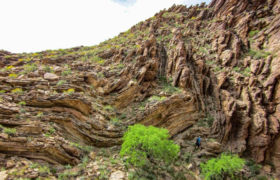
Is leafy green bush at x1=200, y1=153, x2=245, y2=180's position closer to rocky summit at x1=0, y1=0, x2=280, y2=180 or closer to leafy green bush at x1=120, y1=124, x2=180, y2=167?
rocky summit at x1=0, y1=0, x2=280, y2=180

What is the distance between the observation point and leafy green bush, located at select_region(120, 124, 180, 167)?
38.4 ft

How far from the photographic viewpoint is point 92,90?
17719 millimetres

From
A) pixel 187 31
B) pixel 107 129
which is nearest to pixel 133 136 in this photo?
pixel 107 129

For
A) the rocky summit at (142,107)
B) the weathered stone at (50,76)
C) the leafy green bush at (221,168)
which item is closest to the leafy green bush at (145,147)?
the rocky summit at (142,107)

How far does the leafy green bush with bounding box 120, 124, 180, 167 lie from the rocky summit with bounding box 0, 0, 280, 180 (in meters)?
0.92

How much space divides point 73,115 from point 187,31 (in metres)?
35.8

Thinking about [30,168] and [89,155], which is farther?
[89,155]

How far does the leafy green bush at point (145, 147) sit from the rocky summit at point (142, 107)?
92 centimetres

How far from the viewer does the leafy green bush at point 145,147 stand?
1172 cm

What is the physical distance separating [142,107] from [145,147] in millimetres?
5879

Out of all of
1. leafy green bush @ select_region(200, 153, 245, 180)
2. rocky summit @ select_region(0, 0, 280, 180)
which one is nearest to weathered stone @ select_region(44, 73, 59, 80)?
rocky summit @ select_region(0, 0, 280, 180)

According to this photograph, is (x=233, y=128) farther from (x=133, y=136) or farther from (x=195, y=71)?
(x=133, y=136)

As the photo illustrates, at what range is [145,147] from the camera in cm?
1219

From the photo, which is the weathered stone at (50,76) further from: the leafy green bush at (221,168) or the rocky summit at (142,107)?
the leafy green bush at (221,168)
